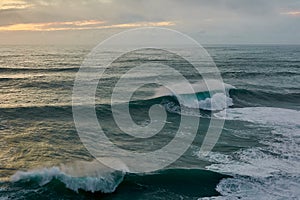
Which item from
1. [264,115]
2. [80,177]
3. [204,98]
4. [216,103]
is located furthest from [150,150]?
[204,98]

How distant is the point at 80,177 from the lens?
353 inches

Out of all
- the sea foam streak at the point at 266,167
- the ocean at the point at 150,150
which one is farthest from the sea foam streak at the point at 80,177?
the sea foam streak at the point at 266,167

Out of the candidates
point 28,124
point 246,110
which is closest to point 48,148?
point 28,124

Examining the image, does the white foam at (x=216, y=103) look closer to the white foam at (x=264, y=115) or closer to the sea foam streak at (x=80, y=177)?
the white foam at (x=264, y=115)

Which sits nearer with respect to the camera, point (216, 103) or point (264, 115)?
point (264, 115)

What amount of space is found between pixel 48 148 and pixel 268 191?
24.6 feet

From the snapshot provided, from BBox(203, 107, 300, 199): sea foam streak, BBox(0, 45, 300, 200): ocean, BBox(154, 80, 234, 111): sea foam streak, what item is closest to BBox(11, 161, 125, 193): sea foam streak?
BBox(0, 45, 300, 200): ocean

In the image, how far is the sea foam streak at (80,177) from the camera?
28.7 feet

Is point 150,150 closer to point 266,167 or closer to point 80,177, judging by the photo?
point 80,177

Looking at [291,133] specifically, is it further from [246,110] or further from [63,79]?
[63,79]

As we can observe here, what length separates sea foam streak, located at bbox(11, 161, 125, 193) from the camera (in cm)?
873

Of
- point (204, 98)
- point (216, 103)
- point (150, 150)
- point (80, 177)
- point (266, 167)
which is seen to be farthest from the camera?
point (204, 98)

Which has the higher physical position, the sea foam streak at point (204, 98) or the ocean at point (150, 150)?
the sea foam streak at point (204, 98)

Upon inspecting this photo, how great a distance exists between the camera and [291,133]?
1456cm
